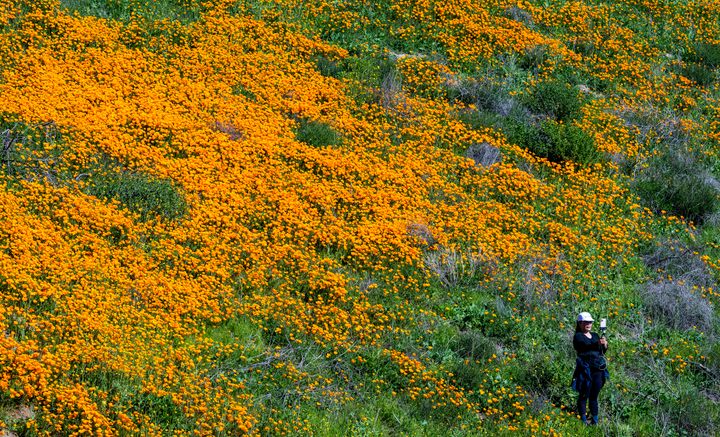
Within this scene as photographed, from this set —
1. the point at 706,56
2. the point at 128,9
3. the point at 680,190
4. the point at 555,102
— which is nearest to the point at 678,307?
the point at 680,190

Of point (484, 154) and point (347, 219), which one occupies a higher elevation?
point (484, 154)

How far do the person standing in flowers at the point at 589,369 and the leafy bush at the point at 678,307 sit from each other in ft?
7.80

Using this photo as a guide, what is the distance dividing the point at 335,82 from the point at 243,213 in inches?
195

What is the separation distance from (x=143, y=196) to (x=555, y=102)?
8.82 m

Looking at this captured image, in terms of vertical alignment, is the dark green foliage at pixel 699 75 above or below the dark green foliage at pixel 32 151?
above

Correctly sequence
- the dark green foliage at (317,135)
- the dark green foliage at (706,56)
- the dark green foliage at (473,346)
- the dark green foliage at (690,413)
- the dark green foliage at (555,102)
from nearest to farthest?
the dark green foliage at (690,413) → the dark green foliage at (473,346) → the dark green foliage at (317,135) → the dark green foliage at (555,102) → the dark green foliage at (706,56)

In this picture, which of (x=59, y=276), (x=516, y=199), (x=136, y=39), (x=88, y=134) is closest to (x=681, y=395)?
(x=516, y=199)

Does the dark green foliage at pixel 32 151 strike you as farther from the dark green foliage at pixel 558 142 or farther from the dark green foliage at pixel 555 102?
the dark green foliage at pixel 555 102

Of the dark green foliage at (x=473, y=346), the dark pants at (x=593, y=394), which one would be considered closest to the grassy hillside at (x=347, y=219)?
the dark green foliage at (x=473, y=346)

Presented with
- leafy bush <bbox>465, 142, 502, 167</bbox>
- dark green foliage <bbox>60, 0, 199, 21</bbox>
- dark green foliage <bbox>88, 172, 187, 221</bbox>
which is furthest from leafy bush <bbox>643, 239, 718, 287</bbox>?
dark green foliage <bbox>60, 0, 199, 21</bbox>

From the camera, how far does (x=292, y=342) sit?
1194 centimetres

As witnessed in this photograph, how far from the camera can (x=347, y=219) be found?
570 inches

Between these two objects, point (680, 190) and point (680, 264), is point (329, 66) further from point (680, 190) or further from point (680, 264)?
point (680, 264)

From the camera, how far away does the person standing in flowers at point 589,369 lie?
11812mm
